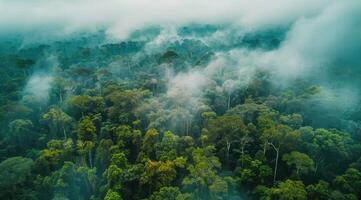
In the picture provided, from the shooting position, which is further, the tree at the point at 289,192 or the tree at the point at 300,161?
the tree at the point at 300,161

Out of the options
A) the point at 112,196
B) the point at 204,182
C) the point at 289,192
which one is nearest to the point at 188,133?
the point at 204,182

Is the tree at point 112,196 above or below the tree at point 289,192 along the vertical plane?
below

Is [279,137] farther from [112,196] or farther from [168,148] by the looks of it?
[112,196]

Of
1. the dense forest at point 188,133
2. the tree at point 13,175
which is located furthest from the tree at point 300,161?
the tree at point 13,175

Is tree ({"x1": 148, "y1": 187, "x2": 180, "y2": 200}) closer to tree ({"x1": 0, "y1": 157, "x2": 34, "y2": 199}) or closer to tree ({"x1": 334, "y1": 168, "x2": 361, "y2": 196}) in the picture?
tree ({"x1": 0, "y1": 157, "x2": 34, "y2": 199})

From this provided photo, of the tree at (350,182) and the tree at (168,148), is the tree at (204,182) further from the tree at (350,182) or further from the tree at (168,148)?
the tree at (350,182)

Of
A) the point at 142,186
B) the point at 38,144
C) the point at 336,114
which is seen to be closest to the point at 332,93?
the point at 336,114

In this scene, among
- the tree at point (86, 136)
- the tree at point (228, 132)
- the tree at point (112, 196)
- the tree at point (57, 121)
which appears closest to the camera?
the tree at point (112, 196)
